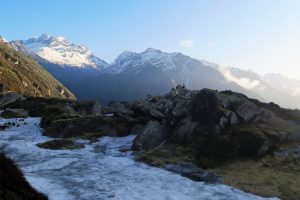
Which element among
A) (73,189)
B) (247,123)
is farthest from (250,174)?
(73,189)

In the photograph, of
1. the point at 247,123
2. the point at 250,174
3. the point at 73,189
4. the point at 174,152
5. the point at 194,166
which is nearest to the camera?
the point at 73,189

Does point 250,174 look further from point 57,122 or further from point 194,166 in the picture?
point 57,122

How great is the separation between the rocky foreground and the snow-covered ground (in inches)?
76.6

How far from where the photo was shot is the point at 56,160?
37.8 meters

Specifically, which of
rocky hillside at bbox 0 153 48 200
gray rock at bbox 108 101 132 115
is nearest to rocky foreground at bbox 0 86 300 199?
gray rock at bbox 108 101 132 115

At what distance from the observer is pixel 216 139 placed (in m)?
39.2

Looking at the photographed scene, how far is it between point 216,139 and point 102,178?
1259cm

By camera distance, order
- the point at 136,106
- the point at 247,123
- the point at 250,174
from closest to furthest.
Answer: the point at 250,174, the point at 247,123, the point at 136,106

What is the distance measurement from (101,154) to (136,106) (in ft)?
46.1

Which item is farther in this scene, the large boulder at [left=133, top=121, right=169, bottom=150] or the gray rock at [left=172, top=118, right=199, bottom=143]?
the large boulder at [left=133, top=121, right=169, bottom=150]

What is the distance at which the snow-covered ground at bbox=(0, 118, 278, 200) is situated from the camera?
27609 millimetres

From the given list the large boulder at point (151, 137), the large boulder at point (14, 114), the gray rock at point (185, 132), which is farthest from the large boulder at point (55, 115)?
the gray rock at point (185, 132)

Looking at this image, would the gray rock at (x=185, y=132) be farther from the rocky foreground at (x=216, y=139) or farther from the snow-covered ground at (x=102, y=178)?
the snow-covered ground at (x=102, y=178)

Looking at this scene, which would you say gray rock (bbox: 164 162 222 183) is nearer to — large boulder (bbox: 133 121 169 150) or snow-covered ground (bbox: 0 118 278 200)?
snow-covered ground (bbox: 0 118 278 200)
